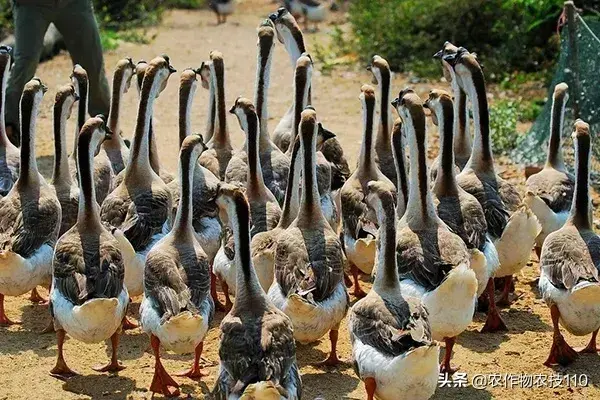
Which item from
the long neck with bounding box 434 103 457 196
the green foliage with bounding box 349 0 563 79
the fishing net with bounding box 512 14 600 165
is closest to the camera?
the long neck with bounding box 434 103 457 196

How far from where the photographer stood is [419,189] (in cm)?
904

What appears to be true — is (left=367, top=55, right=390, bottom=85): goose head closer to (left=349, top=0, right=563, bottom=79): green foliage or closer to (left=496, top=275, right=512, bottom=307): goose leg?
(left=496, top=275, right=512, bottom=307): goose leg

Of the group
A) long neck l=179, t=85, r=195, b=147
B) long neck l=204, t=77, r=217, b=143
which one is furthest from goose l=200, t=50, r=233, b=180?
long neck l=179, t=85, r=195, b=147

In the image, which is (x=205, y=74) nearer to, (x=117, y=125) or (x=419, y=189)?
(x=117, y=125)

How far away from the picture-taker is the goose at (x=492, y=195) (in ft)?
31.7

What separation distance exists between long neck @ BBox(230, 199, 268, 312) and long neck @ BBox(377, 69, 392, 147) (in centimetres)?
372

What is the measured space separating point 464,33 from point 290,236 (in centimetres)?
1157

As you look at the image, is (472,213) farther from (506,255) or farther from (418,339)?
(418,339)

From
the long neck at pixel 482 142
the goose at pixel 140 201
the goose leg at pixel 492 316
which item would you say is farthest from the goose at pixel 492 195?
the goose at pixel 140 201

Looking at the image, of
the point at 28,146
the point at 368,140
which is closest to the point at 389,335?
the point at 368,140

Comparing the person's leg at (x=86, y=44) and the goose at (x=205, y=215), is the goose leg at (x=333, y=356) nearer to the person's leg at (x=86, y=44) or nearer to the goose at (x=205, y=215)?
the goose at (x=205, y=215)

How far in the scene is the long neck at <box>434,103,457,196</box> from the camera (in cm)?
966

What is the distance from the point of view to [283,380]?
7.32 metres

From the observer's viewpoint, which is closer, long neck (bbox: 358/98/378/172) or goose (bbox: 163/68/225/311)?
goose (bbox: 163/68/225/311)
